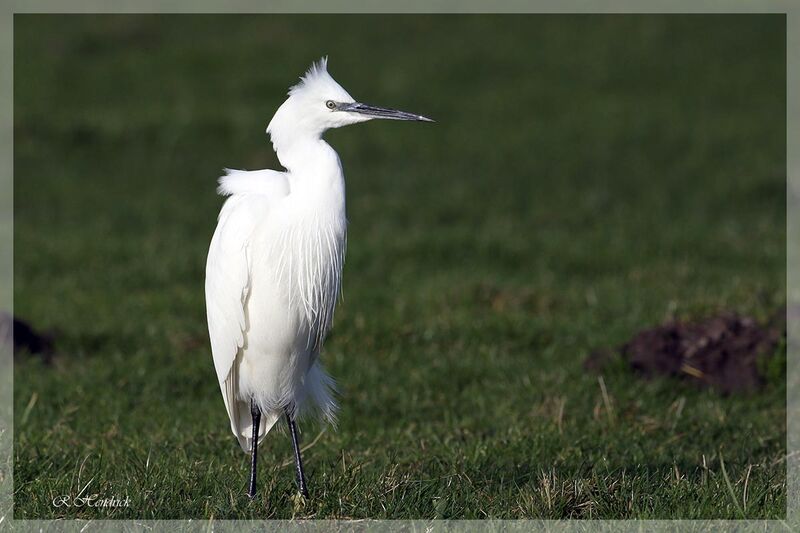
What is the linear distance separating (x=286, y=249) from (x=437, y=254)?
5590mm

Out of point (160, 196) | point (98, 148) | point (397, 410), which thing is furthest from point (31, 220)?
point (397, 410)

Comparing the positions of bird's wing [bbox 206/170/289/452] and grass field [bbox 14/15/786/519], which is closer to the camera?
bird's wing [bbox 206/170/289/452]

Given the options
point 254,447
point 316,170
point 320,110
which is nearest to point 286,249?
point 316,170

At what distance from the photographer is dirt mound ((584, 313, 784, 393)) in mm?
6719

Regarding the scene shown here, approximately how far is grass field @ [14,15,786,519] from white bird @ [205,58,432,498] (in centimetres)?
53

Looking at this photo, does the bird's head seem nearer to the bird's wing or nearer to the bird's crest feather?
the bird's crest feather

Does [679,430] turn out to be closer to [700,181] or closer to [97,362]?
[97,362]

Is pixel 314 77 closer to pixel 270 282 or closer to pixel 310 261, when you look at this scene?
pixel 310 261

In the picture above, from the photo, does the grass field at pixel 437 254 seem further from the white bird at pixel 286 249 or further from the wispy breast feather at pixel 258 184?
the wispy breast feather at pixel 258 184

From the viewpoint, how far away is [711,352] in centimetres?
681

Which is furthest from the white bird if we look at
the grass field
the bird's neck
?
the grass field

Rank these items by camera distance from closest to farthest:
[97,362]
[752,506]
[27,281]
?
[752,506], [97,362], [27,281]

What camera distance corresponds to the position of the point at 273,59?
1593 cm

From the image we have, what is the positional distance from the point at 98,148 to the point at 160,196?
188 cm
